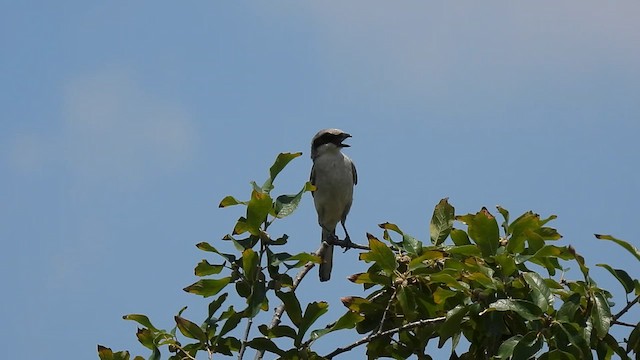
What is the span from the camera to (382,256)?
5.24m

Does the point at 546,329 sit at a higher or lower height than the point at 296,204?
lower

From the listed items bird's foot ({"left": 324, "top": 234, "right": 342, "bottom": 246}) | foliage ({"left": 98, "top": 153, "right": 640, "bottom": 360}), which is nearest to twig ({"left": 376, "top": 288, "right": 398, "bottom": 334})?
foliage ({"left": 98, "top": 153, "right": 640, "bottom": 360})

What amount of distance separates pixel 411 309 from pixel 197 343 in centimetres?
111

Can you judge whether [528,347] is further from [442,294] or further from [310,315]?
[310,315]

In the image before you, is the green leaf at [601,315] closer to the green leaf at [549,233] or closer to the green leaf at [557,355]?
the green leaf at [557,355]

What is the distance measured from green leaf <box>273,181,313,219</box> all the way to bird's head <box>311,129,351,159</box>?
7073 mm

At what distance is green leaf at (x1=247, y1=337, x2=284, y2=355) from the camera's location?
509cm

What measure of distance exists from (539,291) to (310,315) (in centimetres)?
114

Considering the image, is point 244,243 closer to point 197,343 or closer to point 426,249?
point 197,343

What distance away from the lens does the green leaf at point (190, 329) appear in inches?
203

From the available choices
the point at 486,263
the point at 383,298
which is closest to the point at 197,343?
the point at 383,298

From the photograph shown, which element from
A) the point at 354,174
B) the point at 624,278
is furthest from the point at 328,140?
the point at 624,278

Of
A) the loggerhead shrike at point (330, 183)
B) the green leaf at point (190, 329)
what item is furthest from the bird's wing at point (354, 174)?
the green leaf at point (190, 329)

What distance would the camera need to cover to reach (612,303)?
4816 mm
